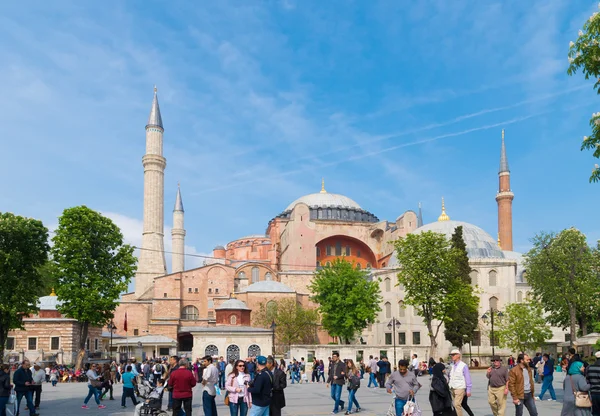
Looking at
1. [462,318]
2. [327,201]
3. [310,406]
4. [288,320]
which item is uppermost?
[327,201]

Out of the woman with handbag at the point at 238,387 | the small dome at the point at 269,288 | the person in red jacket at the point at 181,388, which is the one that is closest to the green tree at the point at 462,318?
the small dome at the point at 269,288

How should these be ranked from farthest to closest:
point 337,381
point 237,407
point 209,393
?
1. point 337,381
2. point 209,393
3. point 237,407

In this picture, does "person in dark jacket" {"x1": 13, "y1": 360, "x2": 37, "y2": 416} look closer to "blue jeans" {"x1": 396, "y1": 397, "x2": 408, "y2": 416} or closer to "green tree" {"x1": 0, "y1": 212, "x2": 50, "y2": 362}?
"blue jeans" {"x1": 396, "y1": 397, "x2": 408, "y2": 416}

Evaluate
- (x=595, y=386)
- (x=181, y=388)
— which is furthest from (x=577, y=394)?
(x=181, y=388)

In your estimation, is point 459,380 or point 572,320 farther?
point 572,320

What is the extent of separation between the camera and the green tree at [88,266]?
1427 inches

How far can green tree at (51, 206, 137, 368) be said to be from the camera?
36250mm

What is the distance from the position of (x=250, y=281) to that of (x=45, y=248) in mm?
35997

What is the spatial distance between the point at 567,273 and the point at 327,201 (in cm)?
3945

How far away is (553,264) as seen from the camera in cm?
4097

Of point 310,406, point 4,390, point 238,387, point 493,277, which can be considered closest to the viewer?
point 238,387

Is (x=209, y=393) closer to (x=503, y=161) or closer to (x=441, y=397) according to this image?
(x=441, y=397)

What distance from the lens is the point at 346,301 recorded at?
46688 millimetres

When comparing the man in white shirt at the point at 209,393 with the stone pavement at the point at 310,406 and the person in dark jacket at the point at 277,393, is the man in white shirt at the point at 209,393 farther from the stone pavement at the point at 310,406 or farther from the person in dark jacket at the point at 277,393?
the stone pavement at the point at 310,406
